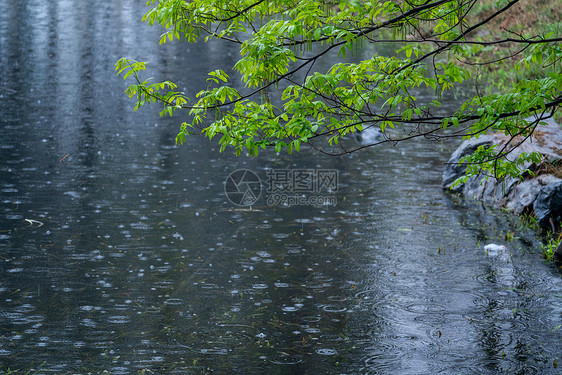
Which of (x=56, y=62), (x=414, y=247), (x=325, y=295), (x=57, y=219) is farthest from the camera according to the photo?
(x=56, y=62)

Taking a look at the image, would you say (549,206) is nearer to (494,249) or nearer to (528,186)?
(528,186)

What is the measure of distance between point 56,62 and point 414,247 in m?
20.3

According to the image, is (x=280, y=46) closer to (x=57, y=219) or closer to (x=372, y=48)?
(x=57, y=219)

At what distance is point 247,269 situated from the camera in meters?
10.9

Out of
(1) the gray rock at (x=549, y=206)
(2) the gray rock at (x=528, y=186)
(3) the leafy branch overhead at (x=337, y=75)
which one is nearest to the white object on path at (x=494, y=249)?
(2) the gray rock at (x=528, y=186)

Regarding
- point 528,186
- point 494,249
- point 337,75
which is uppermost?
point 337,75

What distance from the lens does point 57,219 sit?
1267 cm

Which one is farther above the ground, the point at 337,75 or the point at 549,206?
the point at 337,75

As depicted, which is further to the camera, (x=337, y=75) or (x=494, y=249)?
(x=494, y=249)

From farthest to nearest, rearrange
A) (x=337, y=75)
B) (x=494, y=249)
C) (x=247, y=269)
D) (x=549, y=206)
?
1. (x=549, y=206)
2. (x=494, y=249)
3. (x=247, y=269)
4. (x=337, y=75)

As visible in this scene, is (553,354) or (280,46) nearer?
(280,46)

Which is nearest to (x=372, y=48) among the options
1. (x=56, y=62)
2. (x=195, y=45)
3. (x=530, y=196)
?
(x=195, y=45)

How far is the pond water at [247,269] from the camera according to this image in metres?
8.35

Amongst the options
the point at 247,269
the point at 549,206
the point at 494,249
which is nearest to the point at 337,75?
the point at 247,269
